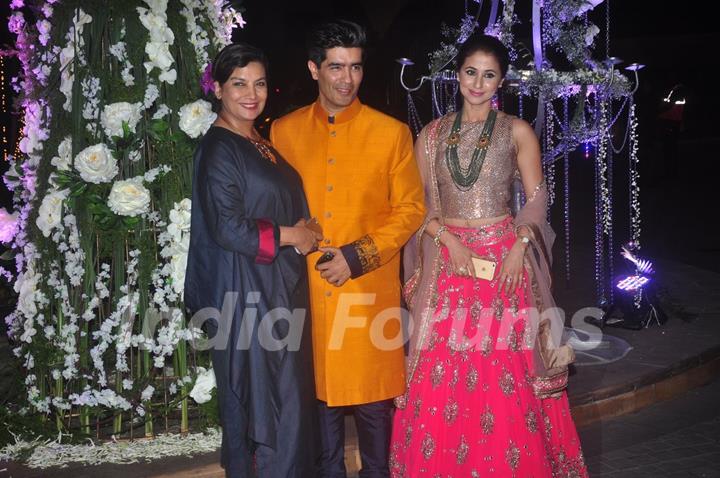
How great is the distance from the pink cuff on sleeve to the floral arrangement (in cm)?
102

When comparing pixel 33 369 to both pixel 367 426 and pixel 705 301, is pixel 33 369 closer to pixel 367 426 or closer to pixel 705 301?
pixel 367 426

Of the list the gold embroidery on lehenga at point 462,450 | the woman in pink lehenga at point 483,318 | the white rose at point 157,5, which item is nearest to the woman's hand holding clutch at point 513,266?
the woman in pink lehenga at point 483,318

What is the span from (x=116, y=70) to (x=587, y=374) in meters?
3.29

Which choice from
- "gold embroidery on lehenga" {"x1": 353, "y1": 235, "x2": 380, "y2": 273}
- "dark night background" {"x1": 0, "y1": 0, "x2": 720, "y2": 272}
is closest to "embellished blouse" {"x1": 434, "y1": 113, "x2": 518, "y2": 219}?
"gold embroidery on lehenga" {"x1": 353, "y1": 235, "x2": 380, "y2": 273}

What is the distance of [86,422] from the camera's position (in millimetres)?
3898

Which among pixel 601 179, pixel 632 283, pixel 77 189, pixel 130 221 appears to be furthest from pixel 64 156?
pixel 632 283

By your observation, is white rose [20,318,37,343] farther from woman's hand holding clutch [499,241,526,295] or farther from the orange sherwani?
woman's hand holding clutch [499,241,526,295]

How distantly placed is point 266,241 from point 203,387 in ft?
4.20

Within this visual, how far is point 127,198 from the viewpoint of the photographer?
3.61 meters

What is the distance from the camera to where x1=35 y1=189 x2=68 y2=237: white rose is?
3773 mm

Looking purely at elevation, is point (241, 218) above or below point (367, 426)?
above

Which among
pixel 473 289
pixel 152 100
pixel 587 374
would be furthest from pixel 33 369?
pixel 587 374

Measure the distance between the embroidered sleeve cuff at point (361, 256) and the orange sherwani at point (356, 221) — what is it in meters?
0.03

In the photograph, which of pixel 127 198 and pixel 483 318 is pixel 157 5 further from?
pixel 483 318
